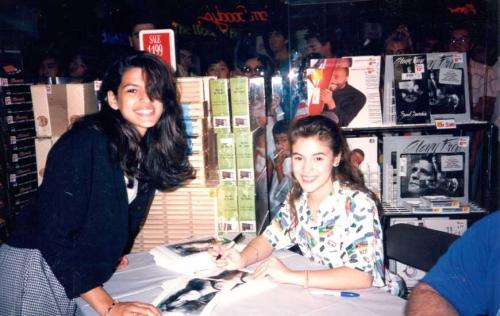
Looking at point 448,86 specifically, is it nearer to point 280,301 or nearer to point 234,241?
point 234,241

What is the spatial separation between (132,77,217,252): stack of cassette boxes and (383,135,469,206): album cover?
62.2 inches

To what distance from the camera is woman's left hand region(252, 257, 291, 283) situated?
1.63 meters

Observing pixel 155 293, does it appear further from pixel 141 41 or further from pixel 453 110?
pixel 453 110

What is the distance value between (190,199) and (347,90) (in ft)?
5.41

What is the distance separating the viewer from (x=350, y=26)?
6.90 metres

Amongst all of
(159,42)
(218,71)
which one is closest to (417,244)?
(159,42)

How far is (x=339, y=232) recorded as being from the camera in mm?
1897

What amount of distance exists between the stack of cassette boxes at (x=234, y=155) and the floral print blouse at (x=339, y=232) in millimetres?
1228

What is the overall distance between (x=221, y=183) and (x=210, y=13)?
20.7 feet

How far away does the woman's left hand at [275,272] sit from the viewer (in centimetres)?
163

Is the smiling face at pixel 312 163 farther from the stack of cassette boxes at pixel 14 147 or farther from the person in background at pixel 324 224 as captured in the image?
the stack of cassette boxes at pixel 14 147

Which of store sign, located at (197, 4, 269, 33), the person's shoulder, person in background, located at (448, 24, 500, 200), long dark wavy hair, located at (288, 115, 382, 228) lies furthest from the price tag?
store sign, located at (197, 4, 269, 33)

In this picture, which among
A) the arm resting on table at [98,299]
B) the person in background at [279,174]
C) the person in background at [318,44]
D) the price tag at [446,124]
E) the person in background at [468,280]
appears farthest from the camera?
the person in background at [318,44]

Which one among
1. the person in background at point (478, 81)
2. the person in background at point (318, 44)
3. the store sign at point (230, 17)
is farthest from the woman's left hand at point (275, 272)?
the store sign at point (230, 17)
